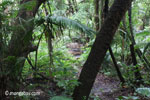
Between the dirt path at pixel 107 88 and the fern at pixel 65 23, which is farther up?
the fern at pixel 65 23

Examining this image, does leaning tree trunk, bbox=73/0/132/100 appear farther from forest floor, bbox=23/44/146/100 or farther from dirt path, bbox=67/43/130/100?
dirt path, bbox=67/43/130/100

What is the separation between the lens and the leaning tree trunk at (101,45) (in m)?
2.65

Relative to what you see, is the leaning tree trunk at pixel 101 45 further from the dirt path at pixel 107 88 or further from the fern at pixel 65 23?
the dirt path at pixel 107 88

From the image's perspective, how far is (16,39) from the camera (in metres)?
3.04

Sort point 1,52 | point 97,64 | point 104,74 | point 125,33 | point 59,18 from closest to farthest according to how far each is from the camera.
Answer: point 1,52
point 97,64
point 59,18
point 125,33
point 104,74

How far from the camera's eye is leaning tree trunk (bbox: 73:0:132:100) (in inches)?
104

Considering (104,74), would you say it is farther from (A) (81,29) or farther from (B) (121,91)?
(A) (81,29)

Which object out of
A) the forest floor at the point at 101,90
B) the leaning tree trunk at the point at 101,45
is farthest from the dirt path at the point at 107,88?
the leaning tree trunk at the point at 101,45

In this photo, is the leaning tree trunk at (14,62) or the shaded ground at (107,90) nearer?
the leaning tree trunk at (14,62)

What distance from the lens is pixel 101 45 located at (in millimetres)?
2674

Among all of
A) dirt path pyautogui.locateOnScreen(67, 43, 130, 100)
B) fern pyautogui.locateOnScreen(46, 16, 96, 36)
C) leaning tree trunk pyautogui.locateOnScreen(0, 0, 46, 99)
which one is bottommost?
dirt path pyautogui.locateOnScreen(67, 43, 130, 100)

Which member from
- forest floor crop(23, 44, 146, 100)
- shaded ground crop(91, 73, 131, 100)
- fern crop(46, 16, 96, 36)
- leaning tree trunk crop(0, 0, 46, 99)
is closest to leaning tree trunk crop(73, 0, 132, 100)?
fern crop(46, 16, 96, 36)

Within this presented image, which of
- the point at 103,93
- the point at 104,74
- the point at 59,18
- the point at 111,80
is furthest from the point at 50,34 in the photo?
the point at 104,74

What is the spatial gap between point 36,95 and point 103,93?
1.91 m
